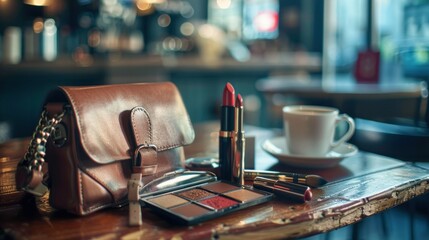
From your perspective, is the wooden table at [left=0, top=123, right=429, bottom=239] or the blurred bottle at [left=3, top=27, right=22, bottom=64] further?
the blurred bottle at [left=3, top=27, right=22, bottom=64]

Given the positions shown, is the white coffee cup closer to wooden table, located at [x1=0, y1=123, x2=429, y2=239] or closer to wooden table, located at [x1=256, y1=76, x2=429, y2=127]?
wooden table, located at [x1=0, y1=123, x2=429, y2=239]

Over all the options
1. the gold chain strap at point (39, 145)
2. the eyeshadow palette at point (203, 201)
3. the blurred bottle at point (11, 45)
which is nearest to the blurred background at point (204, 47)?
the blurred bottle at point (11, 45)

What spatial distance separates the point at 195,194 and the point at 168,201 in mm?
61

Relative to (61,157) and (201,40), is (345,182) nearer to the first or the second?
(61,157)

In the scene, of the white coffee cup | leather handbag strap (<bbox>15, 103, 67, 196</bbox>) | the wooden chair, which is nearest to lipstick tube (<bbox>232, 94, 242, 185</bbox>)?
the white coffee cup

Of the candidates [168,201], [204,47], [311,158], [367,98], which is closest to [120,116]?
[168,201]

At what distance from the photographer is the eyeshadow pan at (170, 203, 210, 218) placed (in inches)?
27.3

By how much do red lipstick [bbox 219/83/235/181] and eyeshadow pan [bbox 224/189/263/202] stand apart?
0.11 meters

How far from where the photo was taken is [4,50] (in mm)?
3479

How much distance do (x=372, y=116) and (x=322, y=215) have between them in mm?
2185

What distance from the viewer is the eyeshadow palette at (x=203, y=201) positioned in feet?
2.28

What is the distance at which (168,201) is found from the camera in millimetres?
754

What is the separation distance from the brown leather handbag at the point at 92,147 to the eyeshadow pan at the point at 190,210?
9cm

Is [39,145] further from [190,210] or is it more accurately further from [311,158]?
[311,158]
